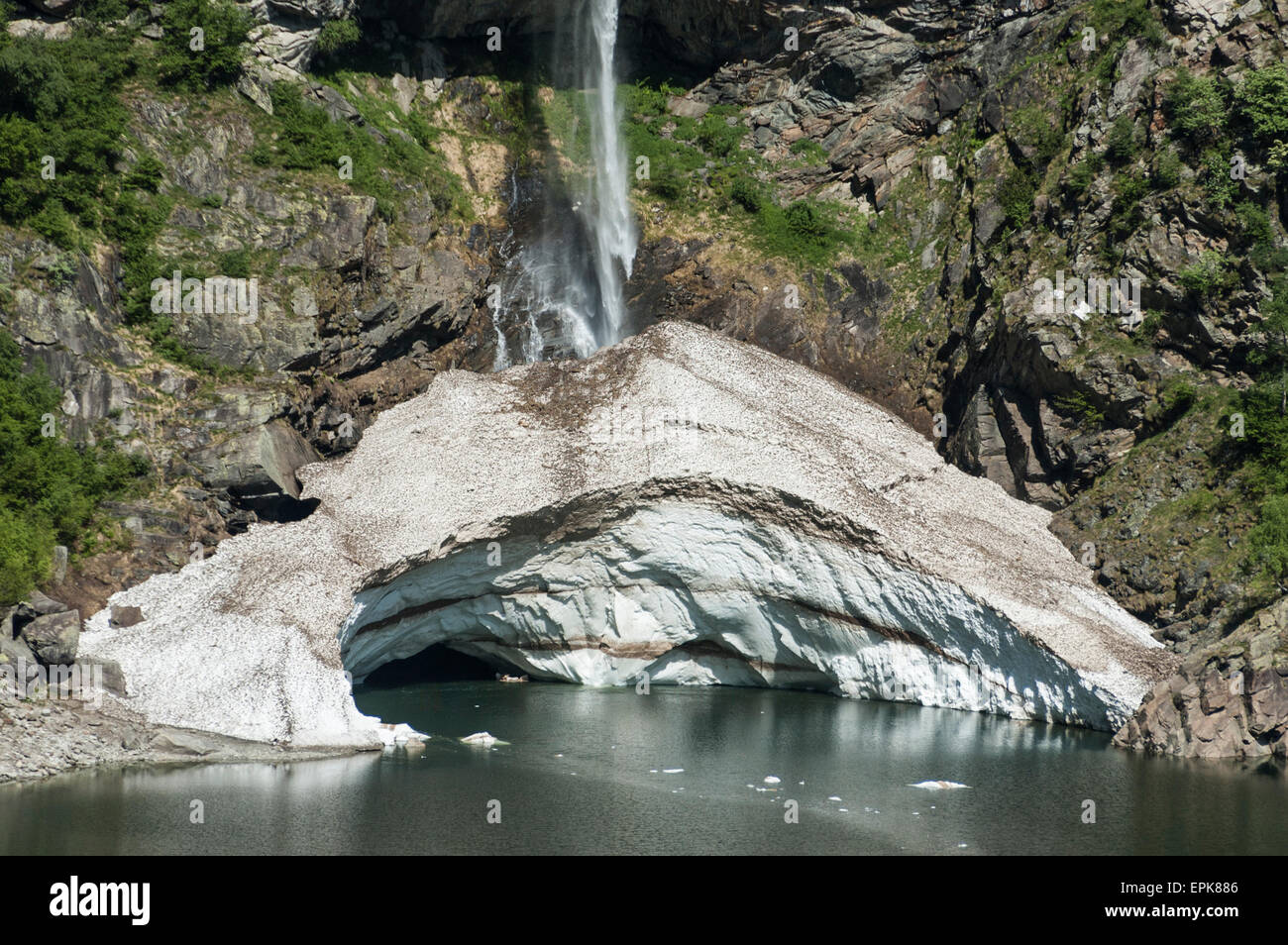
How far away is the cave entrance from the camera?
48.7 metres

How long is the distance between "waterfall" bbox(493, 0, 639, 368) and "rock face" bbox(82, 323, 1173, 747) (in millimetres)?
6200

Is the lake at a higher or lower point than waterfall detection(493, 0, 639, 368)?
lower

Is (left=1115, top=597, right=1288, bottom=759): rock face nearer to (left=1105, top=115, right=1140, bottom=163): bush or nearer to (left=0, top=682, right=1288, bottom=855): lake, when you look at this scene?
(left=0, top=682, right=1288, bottom=855): lake

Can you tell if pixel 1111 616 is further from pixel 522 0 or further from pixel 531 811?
pixel 522 0

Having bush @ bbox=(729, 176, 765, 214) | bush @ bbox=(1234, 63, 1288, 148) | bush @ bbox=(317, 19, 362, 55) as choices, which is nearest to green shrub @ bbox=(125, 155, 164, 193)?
bush @ bbox=(317, 19, 362, 55)

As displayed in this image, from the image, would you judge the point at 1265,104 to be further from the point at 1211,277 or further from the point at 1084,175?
the point at 1084,175

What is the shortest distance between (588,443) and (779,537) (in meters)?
7.84

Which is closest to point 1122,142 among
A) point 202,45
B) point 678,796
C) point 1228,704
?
point 1228,704

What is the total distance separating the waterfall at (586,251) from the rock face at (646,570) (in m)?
6.20

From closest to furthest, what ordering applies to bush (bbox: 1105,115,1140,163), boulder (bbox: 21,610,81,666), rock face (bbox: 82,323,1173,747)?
boulder (bbox: 21,610,81,666), rock face (bbox: 82,323,1173,747), bush (bbox: 1105,115,1140,163)

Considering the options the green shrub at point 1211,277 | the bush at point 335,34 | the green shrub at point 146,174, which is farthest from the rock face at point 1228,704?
the bush at point 335,34

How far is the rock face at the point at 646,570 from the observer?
39.3 meters

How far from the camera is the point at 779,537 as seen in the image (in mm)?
45062

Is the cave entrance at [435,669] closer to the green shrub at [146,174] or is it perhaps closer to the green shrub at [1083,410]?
the green shrub at [146,174]
